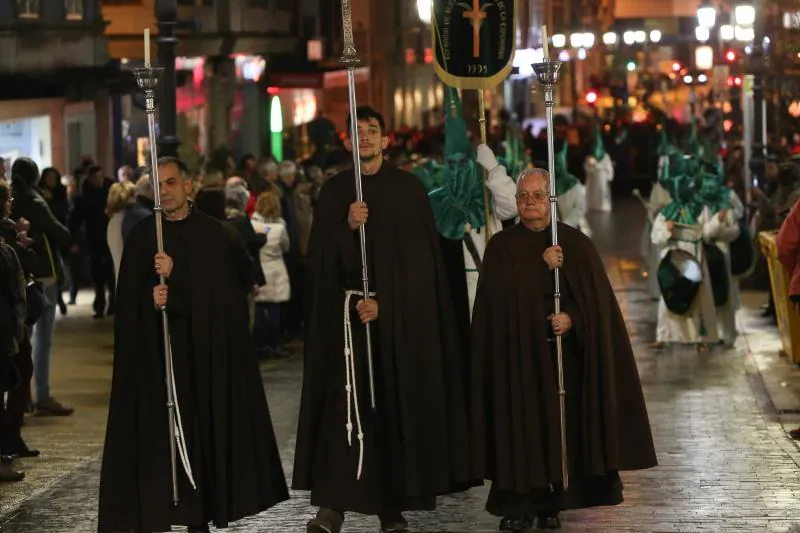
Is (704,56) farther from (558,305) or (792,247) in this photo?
(558,305)

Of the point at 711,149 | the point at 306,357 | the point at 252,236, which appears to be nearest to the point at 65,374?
the point at 252,236

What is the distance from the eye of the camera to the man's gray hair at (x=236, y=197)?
59.7 feet

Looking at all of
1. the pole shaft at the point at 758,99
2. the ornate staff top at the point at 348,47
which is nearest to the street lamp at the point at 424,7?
the ornate staff top at the point at 348,47

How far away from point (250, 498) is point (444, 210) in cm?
460

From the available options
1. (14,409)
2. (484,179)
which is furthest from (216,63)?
(14,409)

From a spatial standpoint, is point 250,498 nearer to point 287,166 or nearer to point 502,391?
point 502,391

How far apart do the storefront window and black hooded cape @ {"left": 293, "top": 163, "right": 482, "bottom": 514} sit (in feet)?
61.9

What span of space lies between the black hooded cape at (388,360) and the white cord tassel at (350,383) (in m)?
0.04

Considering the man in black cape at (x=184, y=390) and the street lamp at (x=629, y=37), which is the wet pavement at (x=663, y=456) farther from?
the street lamp at (x=629, y=37)

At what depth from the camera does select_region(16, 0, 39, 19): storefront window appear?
28469 millimetres

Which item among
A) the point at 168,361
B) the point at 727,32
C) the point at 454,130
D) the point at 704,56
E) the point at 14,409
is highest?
the point at 727,32

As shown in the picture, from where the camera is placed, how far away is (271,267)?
741 inches

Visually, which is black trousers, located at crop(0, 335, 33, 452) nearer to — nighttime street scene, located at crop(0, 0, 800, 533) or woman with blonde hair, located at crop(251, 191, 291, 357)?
nighttime street scene, located at crop(0, 0, 800, 533)

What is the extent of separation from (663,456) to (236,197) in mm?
6392
